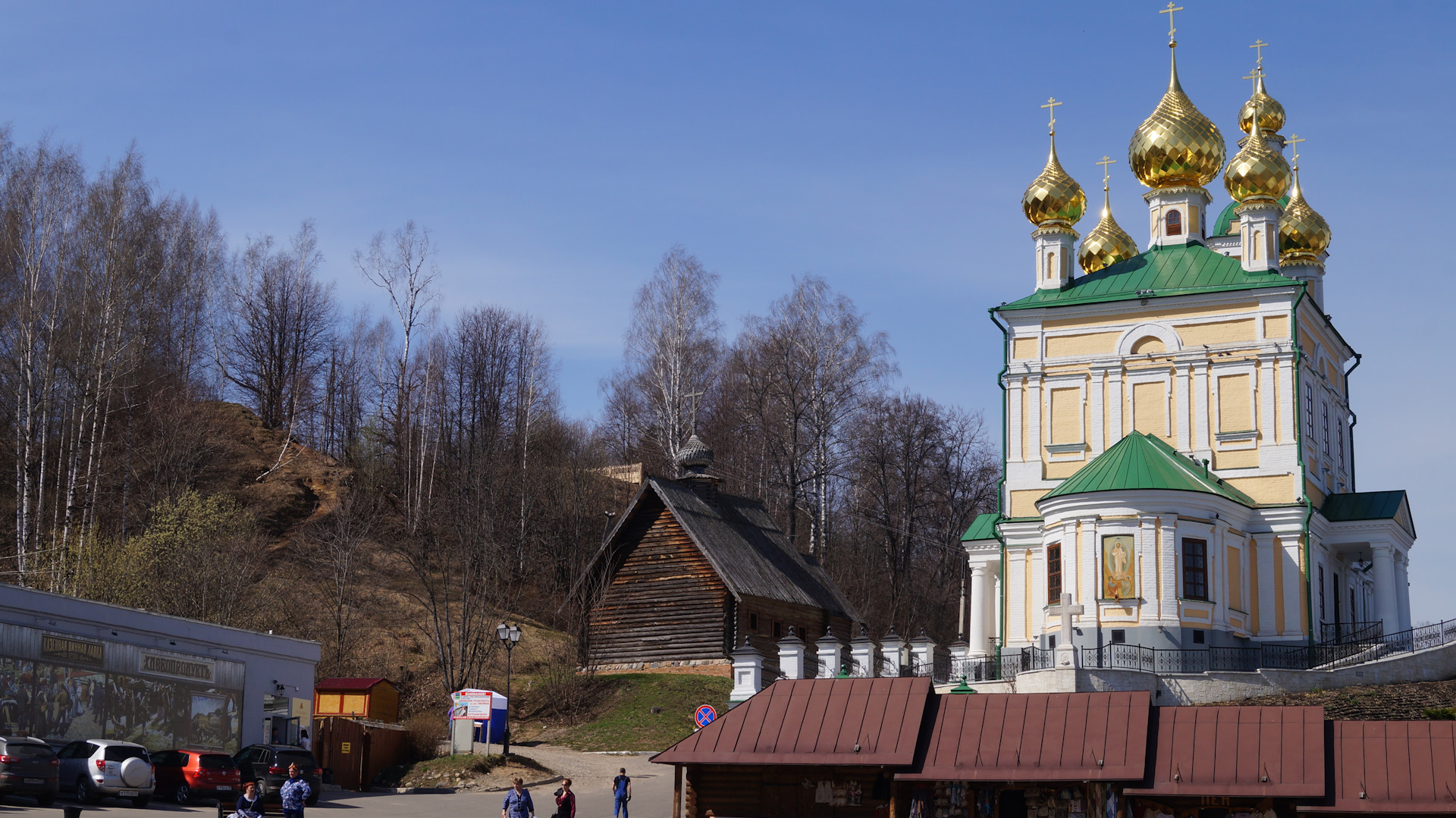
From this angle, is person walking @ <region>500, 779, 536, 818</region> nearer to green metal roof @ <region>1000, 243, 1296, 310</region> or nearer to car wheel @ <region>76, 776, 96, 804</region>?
car wheel @ <region>76, 776, 96, 804</region>

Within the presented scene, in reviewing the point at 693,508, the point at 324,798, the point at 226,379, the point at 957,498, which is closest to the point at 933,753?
the point at 324,798

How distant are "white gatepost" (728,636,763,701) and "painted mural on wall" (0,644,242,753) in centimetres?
1047

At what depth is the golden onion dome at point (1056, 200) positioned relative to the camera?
3897cm

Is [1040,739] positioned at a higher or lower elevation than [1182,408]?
lower

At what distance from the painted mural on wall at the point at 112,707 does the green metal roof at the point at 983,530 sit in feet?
61.4

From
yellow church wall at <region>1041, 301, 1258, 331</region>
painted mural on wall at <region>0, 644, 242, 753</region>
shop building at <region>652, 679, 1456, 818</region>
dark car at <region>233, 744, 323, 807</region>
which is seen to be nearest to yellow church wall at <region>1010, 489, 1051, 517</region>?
yellow church wall at <region>1041, 301, 1258, 331</region>

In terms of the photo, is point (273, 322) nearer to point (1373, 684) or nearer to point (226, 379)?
point (226, 379)

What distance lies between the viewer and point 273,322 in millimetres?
66875

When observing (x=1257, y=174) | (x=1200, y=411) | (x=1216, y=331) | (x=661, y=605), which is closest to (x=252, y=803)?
(x=1200, y=411)

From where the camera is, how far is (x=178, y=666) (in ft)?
96.6

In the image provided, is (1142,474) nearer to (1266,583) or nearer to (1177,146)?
(1266,583)

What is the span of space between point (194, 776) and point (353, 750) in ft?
→ 17.3

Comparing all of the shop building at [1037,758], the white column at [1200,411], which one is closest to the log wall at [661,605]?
the white column at [1200,411]

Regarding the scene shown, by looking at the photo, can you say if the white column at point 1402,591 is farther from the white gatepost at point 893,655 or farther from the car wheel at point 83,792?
the car wheel at point 83,792
